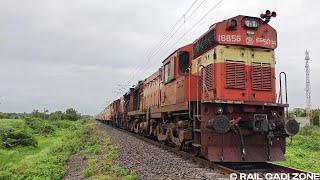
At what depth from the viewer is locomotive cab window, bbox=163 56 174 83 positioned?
16423 millimetres

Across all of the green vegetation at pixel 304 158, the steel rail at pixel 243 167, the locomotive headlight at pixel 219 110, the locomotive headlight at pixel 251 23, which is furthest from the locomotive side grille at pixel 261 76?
the green vegetation at pixel 304 158

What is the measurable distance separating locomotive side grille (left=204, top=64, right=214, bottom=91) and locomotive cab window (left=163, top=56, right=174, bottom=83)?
3.12 metres

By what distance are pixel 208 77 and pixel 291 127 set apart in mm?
3057

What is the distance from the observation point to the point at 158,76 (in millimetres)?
21250

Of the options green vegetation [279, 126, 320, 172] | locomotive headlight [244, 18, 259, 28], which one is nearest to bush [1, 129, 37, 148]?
green vegetation [279, 126, 320, 172]

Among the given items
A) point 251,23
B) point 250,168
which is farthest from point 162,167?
point 251,23

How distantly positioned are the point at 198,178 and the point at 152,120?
471 inches

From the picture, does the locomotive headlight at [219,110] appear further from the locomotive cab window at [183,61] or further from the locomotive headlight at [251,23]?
the locomotive cab window at [183,61]

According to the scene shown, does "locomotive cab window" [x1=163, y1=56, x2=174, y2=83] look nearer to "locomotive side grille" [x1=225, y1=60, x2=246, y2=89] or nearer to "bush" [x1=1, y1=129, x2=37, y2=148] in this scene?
"locomotive side grille" [x1=225, y1=60, x2=246, y2=89]

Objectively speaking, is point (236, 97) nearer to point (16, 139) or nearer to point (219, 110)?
point (219, 110)

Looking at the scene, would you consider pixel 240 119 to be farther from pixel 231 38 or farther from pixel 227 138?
pixel 231 38

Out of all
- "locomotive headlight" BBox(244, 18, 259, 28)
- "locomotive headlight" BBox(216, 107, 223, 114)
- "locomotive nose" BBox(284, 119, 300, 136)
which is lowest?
"locomotive nose" BBox(284, 119, 300, 136)

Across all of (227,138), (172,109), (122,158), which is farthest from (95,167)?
(172,109)

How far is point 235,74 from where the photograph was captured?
12.7 metres
